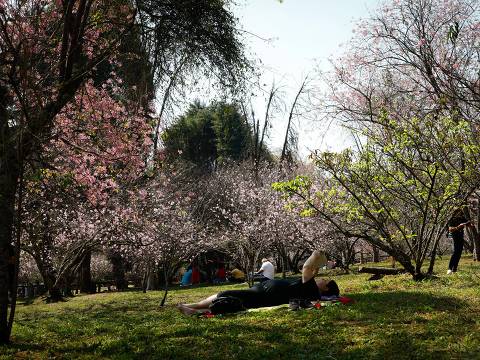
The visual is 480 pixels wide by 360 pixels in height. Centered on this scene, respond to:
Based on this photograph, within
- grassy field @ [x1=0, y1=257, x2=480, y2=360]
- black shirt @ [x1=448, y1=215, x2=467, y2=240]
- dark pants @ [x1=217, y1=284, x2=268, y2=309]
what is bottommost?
grassy field @ [x1=0, y1=257, x2=480, y2=360]

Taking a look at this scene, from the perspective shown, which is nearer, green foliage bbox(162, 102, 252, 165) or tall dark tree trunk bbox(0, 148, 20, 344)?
tall dark tree trunk bbox(0, 148, 20, 344)

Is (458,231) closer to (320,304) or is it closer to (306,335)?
(320,304)

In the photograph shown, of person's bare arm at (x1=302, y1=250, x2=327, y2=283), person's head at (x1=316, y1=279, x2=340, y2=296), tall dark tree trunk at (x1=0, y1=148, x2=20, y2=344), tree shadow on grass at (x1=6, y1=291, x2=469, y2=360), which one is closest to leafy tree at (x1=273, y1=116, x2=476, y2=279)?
person's head at (x1=316, y1=279, x2=340, y2=296)

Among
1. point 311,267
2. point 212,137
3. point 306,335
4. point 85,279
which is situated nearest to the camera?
point 306,335

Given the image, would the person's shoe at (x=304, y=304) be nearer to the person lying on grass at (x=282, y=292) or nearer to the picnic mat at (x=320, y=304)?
the picnic mat at (x=320, y=304)

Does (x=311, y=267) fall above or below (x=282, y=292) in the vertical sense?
above

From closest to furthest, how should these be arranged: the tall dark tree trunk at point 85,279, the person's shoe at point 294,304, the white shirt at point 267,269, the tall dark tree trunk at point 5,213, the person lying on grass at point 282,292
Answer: the tall dark tree trunk at point 5,213 < the person's shoe at point 294,304 < the person lying on grass at point 282,292 < the white shirt at point 267,269 < the tall dark tree trunk at point 85,279

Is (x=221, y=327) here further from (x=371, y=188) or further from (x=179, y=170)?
(x=179, y=170)

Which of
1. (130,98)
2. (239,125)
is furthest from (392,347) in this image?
(239,125)

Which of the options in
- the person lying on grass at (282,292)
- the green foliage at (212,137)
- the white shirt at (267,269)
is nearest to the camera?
the person lying on grass at (282,292)

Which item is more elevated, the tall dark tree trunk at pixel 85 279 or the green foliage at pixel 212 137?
the green foliage at pixel 212 137

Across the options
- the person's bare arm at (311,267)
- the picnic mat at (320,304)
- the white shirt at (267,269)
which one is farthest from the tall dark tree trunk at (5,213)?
the white shirt at (267,269)

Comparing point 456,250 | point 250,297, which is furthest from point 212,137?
point 250,297

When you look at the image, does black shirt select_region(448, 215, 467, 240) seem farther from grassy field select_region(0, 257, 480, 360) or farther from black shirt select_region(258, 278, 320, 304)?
black shirt select_region(258, 278, 320, 304)
